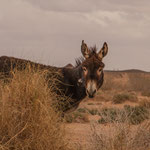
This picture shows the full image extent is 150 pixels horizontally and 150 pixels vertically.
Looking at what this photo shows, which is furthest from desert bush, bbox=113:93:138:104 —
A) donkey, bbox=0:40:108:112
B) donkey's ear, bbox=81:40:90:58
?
A: donkey's ear, bbox=81:40:90:58

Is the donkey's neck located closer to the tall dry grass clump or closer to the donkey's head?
the donkey's head

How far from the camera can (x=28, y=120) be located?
5828 millimetres

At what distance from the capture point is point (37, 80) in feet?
20.3

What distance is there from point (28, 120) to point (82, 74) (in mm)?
2872

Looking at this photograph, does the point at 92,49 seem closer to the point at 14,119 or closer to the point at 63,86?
the point at 63,86

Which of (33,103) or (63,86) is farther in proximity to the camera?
(63,86)

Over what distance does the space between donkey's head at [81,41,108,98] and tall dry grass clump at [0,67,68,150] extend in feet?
5.97

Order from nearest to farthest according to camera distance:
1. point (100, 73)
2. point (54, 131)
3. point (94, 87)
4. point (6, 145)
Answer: point (6, 145) < point (54, 131) < point (94, 87) < point (100, 73)

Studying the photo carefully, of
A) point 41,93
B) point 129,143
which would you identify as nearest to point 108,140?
point 129,143

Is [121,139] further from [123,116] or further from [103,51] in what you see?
[103,51]

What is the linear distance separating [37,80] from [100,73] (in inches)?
96.7

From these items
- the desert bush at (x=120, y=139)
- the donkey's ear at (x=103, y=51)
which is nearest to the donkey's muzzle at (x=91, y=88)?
the donkey's ear at (x=103, y=51)

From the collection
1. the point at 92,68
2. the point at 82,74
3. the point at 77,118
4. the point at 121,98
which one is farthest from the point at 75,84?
the point at 121,98

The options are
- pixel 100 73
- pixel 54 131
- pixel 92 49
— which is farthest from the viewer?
pixel 92 49
